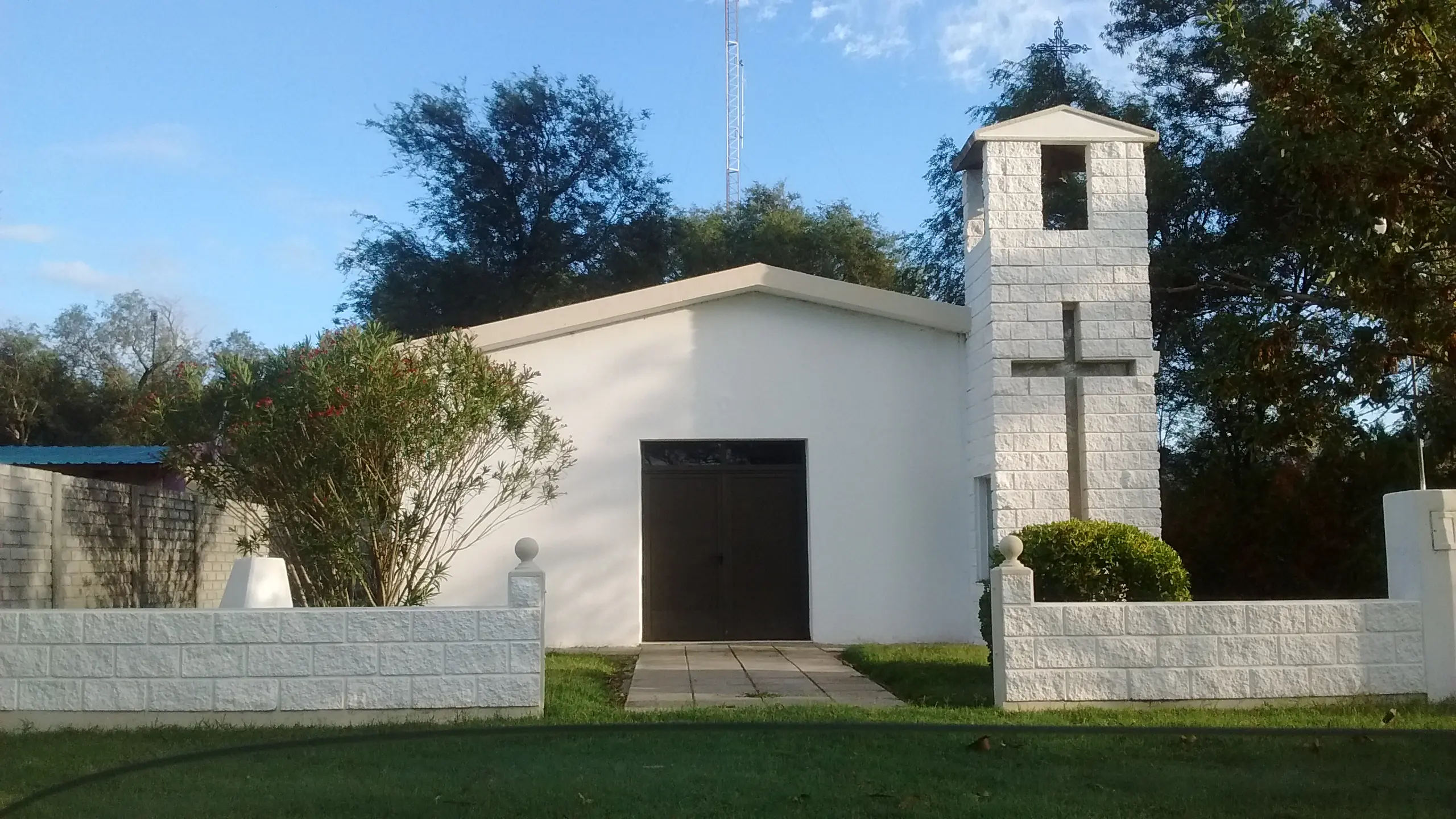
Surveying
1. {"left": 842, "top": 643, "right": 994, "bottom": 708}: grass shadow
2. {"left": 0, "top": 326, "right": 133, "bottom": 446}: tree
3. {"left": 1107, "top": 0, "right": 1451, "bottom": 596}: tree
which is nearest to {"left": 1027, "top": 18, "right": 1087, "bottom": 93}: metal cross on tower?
{"left": 1107, "top": 0, "right": 1451, "bottom": 596}: tree

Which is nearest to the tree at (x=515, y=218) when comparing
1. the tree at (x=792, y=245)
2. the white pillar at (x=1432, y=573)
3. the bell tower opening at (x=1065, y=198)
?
the tree at (x=792, y=245)

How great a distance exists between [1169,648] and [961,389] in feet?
18.4

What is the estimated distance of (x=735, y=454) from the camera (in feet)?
46.3

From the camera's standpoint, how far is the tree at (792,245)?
100 ft

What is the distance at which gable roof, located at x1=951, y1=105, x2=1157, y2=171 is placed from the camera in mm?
13055

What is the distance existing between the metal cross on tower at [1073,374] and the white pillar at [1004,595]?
4.33m

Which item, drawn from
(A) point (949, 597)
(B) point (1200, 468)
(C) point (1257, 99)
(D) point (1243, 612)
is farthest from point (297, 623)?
(B) point (1200, 468)

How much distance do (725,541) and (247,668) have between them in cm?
639

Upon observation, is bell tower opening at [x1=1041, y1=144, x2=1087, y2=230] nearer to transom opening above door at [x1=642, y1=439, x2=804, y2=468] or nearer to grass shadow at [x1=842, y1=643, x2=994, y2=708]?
transom opening above door at [x1=642, y1=439, x2=804, y2=468]

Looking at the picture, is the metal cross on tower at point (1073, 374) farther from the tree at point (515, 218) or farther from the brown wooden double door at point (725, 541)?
the tree at point (515, 218)

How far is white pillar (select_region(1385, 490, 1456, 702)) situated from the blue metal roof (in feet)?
60.5

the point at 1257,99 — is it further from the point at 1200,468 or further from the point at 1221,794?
the point at 1200,468

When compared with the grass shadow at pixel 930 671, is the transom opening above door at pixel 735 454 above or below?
above

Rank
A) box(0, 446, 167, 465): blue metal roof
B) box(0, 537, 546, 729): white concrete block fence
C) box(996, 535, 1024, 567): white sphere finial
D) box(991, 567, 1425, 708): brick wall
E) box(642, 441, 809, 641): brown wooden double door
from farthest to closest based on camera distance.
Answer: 1. box(0, 446, 167, 465): blue metal roof
2. box(642, 441, 809, 641): brown wooden double door
3. box(996, 535, 1024, 567): white sphere finial
4. box(991, 567, 1425, 708): brick wall
5. box(0, 537, 546, 729): white concrete block fence
